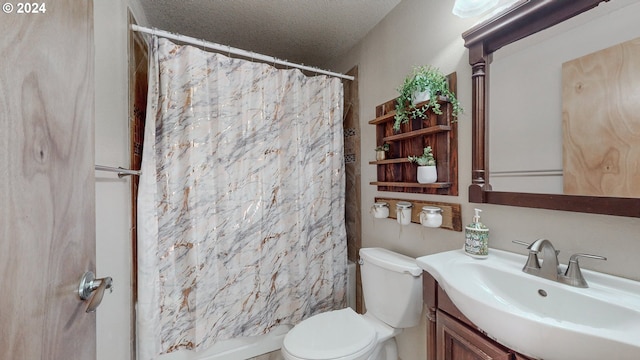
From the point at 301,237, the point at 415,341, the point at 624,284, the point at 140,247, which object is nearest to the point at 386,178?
the point at 301,237

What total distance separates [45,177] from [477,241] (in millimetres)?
1332

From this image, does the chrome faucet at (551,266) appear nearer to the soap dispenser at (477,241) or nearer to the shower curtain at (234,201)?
the soap dispenser at (477,241)

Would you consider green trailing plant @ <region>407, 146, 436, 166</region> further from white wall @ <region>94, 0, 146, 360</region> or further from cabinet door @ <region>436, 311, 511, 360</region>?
white wall @ <region>94, 0, 146, 360</region>

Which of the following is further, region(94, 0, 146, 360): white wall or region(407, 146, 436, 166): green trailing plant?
region(407, 146, 436, 166): green trailing plant

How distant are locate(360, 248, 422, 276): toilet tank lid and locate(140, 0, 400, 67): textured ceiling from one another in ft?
5.20

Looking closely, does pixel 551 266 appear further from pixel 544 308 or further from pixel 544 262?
pixel 544 308

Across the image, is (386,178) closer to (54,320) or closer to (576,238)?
(576,238)

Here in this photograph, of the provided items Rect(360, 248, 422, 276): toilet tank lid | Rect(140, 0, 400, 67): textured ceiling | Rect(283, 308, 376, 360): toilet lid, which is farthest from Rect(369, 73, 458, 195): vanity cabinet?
Rect(283, 308, 376, 360): toilet lid

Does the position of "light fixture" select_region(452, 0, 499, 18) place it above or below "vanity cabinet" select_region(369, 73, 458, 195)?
above

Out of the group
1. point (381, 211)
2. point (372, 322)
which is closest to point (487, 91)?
point (381, 211)

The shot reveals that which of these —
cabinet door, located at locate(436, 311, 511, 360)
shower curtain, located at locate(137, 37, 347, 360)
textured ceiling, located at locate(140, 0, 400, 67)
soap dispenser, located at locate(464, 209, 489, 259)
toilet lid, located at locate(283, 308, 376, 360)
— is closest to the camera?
cabinet door, located at locate(436, 311, 511, 360)

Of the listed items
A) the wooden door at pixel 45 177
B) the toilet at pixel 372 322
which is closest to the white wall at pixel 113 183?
the wooden door at pixel 45 177

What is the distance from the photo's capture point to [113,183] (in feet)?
4.04

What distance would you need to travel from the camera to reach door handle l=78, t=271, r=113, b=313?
0.59 m
